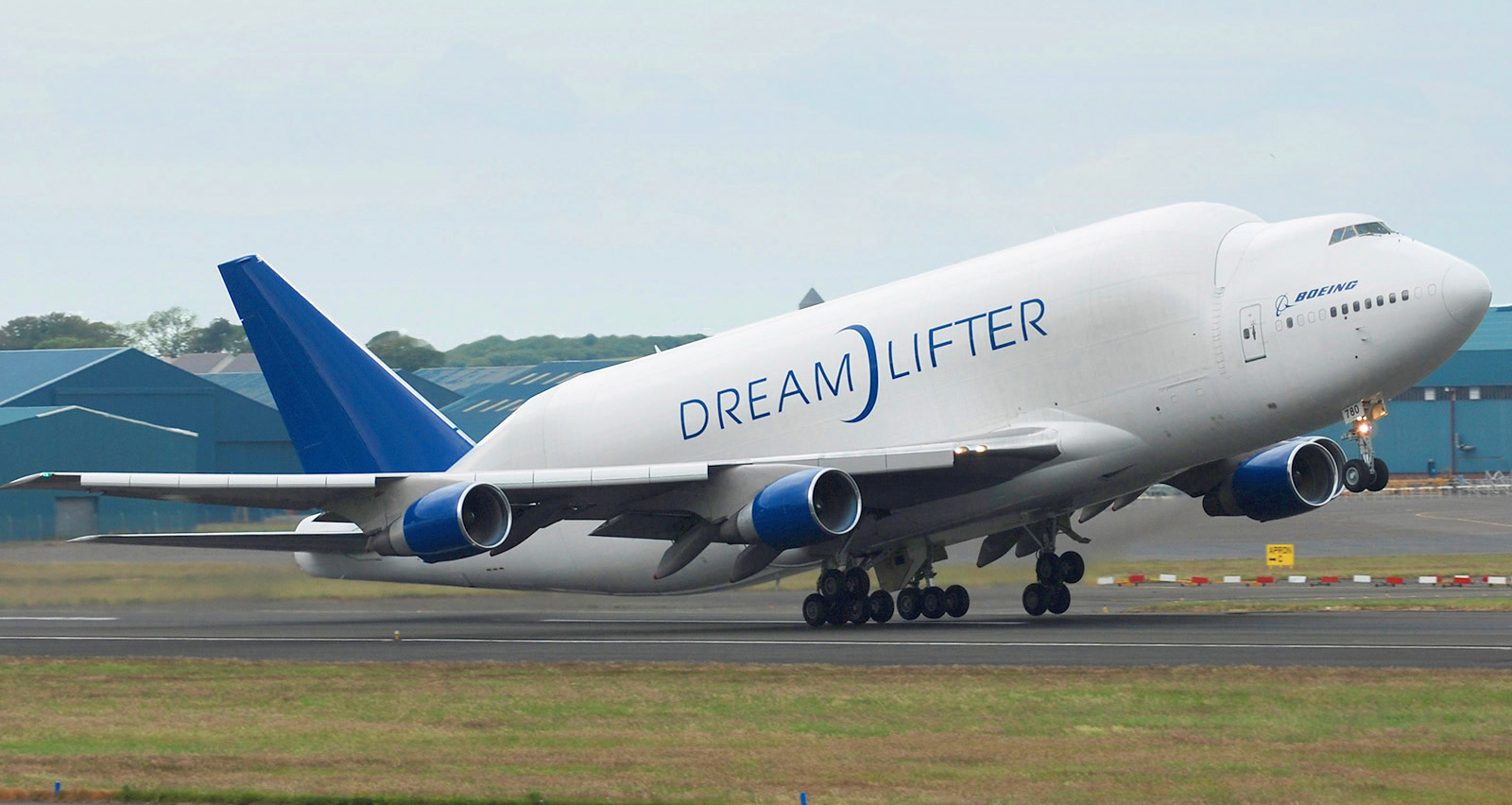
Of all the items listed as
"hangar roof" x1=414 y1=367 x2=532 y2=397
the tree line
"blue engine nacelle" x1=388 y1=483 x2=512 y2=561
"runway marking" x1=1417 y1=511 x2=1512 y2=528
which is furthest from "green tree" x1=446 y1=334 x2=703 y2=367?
"blue engine nacelle" x1=388 y1=483 x2=512 y2=561

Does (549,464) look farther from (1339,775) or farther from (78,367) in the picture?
(78,367)

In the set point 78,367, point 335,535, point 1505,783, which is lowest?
point 1505,783

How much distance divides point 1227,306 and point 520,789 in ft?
54.0

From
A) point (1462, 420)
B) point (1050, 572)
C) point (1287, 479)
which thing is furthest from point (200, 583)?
point (1462, 420)

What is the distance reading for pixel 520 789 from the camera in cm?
1313

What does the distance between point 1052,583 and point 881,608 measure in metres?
3.17

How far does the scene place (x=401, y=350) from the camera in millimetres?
125375

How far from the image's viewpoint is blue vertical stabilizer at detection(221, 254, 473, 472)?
33.6m

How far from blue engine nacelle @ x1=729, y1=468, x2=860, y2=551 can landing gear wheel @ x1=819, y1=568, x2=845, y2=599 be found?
91.8 inches

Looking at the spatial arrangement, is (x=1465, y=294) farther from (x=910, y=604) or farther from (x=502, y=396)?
(x=502, y=396)

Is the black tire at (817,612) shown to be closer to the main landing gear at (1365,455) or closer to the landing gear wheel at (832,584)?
the landing gear wheel at (832,584)

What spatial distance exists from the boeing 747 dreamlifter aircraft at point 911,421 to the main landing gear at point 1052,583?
7 cm

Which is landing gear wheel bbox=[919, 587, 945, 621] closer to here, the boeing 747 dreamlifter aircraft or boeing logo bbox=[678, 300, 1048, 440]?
the boeing 747 dreamlifter aircraft

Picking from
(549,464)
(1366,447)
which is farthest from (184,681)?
(1366,447)
